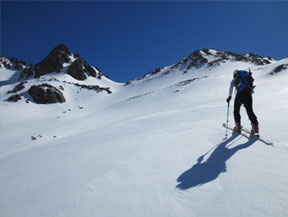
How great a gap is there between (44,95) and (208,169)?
128 ft

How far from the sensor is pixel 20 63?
294ft

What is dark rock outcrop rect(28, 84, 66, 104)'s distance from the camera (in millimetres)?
32656

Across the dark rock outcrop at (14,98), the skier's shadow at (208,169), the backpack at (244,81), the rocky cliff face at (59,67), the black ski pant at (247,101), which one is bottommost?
the skier's shadow at (208,169)

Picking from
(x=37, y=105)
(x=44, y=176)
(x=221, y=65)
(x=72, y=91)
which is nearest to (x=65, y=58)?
(x=72, y=91)

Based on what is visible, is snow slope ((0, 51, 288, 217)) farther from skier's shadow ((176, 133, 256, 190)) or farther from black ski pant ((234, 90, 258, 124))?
black ski pant ((234, 90, 258, 124))

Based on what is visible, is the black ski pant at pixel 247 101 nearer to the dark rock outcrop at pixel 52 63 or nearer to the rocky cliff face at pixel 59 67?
the rocky cliff face at pixel 59 67

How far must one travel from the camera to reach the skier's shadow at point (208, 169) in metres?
2.55

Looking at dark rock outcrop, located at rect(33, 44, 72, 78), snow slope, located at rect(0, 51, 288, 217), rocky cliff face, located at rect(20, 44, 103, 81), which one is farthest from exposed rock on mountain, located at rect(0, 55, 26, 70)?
snow slope, located at rect(0, 51, 288, 217)

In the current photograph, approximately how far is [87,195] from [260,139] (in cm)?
434

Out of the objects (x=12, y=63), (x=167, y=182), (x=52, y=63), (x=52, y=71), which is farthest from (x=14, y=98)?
(x=12, y=63)

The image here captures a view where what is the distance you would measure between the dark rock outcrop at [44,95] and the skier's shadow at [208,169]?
38.4 metres

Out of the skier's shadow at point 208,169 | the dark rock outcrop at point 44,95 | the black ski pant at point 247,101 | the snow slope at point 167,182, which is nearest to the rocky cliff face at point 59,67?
the dark rock outcrop at point 44,95

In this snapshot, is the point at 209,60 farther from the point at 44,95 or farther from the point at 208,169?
the point at 208,169

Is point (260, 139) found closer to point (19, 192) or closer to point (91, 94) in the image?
point (19, 192)
